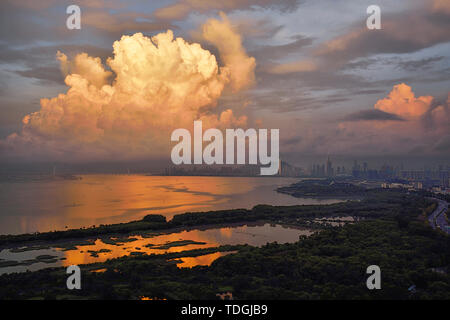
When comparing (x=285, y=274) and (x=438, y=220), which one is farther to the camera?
(x=438, y=220)

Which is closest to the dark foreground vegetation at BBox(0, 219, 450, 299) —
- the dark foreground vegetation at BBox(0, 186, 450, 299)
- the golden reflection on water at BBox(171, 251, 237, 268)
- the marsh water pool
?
the dark foreground vegetation at BBox(0, 186, 450, 299)

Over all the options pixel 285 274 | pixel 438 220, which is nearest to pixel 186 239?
pixel 285 274

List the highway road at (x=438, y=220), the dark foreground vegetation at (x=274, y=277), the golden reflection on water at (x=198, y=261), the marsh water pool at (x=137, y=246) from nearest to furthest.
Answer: the dark foreground vegetation at (x=274, y=277) < the golden reflection on water at (x=198, y=261) < the marsh water pool at (x=137, y=246) < the highway road at (x=438, y=220)

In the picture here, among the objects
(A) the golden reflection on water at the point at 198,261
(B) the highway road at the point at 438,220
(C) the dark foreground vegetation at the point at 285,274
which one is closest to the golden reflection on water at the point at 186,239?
(A) the golden reflection on water at the point at 198,261

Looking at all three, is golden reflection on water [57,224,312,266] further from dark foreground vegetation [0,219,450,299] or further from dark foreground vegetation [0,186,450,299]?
dark foreground vegetation [0,219,450,299]

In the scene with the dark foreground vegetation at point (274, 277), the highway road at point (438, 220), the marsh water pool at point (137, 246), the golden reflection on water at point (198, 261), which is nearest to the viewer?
the dark foreground vegetation at point (274, 277)

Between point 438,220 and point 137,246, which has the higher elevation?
point 438,220

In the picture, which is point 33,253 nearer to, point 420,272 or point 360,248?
point 360,248

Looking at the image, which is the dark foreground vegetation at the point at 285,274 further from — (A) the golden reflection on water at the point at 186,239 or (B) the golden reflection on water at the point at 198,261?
(A) the golden reflection on water at the point at 186,239

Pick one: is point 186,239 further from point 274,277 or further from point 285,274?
point 274,277
